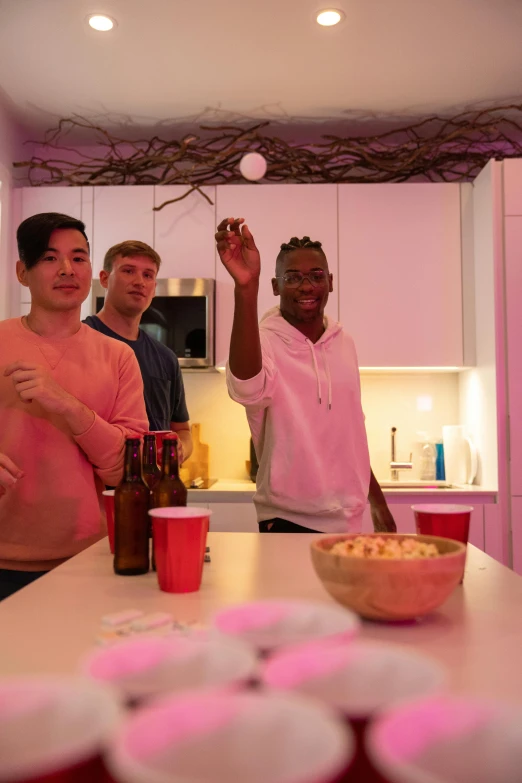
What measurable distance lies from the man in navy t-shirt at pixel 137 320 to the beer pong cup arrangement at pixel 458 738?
1.98 m

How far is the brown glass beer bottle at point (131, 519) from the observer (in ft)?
3.84

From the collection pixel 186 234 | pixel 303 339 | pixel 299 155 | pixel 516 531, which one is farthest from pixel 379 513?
pixel 299 155

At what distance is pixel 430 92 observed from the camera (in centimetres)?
337

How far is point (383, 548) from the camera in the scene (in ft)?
3.14

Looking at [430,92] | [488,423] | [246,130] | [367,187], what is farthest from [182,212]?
[488,423]

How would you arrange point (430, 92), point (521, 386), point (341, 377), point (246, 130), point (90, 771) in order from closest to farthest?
1. point (90, 771)
2. point (341, 377)
3. point (521, 386)
4. point (430, 92)
5. point (246, 130)

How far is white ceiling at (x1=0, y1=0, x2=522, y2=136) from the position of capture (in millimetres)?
2732

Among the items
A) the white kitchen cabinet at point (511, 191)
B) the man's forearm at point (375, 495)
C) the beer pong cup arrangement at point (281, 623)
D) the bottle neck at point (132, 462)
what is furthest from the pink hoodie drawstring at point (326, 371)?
the white kitchen cabinet at point (511, 191)

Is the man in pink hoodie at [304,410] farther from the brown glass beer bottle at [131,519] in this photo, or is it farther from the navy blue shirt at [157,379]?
the navy blue shirt at [157,379]

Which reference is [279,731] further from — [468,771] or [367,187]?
[367,187]

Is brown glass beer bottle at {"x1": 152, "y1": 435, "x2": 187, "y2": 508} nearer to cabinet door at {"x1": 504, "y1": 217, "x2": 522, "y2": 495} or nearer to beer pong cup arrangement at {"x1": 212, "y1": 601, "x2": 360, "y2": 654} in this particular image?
beer pong cup arrangement at {"x1": 212, "y1": 601, "x2": 360, "y2": 654}

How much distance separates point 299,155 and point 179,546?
10.0 feet

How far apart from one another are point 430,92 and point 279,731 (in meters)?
3.52

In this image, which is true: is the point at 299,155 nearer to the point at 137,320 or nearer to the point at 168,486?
the point at 137,320
